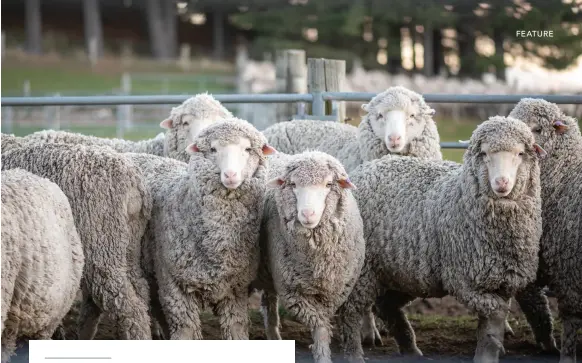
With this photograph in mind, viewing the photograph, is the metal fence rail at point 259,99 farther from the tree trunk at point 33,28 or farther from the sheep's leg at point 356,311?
the sheep's leg at point 356,311

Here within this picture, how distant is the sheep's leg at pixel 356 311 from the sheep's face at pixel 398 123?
1.11 m

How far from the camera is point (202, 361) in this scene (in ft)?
15.4

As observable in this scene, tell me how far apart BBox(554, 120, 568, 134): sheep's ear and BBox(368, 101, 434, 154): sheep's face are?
1.09 m

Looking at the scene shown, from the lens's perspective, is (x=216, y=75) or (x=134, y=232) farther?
(x=216, y=75)

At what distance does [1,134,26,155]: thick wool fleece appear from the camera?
5.75m

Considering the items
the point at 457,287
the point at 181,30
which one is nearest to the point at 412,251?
the point at 457,287

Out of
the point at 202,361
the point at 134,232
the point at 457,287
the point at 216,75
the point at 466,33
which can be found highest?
the point at 216,75

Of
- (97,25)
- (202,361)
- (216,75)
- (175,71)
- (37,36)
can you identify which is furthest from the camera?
(216,75)

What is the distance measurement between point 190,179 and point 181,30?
2.53 metres

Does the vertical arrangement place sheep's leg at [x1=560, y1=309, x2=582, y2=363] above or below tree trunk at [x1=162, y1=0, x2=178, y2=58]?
below

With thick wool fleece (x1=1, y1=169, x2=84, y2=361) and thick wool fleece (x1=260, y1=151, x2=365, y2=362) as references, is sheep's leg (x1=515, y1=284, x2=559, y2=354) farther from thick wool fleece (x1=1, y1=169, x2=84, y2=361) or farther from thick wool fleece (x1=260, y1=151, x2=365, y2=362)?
thick wool fleece (x1=1, y1=169, x2=84, y2=361)

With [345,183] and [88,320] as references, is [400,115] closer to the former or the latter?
[345,183]

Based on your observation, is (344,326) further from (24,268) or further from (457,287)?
(24,268)

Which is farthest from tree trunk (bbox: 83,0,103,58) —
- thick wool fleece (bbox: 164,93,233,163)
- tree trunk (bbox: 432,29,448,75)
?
tree trunk (bbox: 432,29,448,75)
